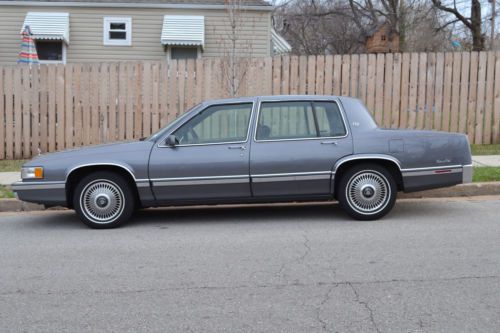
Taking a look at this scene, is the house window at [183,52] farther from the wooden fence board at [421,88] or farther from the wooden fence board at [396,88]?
the wooden fence board at [421,88]

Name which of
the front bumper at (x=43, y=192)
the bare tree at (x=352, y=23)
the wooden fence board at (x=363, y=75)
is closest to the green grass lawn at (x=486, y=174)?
the wooden fence board at (x=363, y=75)

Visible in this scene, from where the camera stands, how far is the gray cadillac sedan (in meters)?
7.08

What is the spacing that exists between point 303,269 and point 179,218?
2.93 metres

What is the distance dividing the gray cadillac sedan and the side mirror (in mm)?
12

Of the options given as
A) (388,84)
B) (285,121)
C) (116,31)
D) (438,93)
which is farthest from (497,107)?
(116,31)

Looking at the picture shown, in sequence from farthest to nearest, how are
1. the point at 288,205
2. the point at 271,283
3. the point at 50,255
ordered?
the point at 288,205
the point at 50,255
the point at 271,283

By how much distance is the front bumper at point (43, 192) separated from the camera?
7.09 metres

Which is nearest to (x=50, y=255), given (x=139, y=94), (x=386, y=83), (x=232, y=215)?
(x=232, y=215)

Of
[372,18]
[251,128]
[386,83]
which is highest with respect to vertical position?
[372,18]

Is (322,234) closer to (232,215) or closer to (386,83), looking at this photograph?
(232,215)

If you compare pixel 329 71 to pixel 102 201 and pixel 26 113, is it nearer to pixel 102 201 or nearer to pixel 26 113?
pixel 26 113

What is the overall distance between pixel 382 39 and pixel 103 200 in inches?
1218

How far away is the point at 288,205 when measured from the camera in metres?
8.60

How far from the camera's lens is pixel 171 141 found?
7.09 metres
